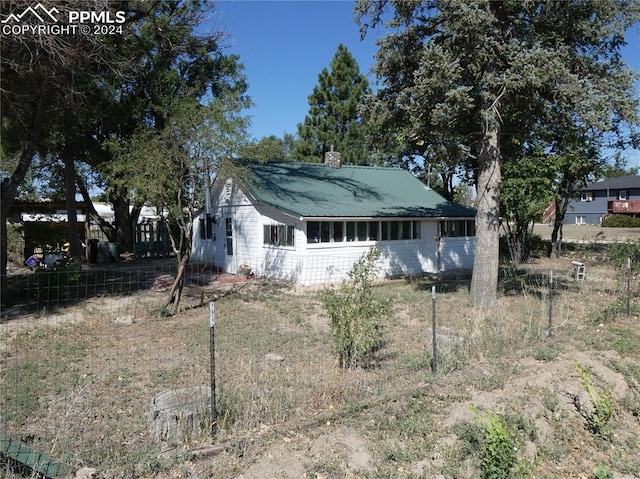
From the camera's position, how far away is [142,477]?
3643mm

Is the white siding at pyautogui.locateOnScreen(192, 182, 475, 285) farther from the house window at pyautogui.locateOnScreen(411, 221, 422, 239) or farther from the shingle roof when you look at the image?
the shingle roof

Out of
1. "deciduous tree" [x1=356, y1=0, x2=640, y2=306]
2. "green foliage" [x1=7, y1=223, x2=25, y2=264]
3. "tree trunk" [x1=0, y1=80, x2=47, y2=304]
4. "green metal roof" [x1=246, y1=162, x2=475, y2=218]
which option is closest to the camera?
"deciduous tree" [x1=356, y1=0, x2=640, y2=306]

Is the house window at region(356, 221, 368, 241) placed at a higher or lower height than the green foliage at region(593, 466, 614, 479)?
higher

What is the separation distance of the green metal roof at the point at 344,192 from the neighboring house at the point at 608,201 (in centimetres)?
4259

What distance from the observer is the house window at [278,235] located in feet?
51.9

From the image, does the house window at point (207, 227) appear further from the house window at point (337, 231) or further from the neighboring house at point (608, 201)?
the neighboring house at point (608, 201)

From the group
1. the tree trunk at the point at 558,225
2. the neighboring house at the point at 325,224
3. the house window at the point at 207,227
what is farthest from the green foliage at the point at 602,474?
the tree trunk at the point at 558,225

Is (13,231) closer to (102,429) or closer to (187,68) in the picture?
(187,68)

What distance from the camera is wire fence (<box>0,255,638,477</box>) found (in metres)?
4.37

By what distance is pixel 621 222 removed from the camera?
50594 millimetres

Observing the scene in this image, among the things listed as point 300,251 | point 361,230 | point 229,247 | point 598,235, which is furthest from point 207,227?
point 598,235

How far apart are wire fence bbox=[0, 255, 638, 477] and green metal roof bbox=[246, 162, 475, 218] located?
318 cm

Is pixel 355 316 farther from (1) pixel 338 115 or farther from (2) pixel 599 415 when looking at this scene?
(1) pixel 338 115

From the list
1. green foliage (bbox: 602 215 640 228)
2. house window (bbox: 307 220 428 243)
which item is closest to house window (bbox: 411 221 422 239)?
house window (bbox: 307 220 428 243)
